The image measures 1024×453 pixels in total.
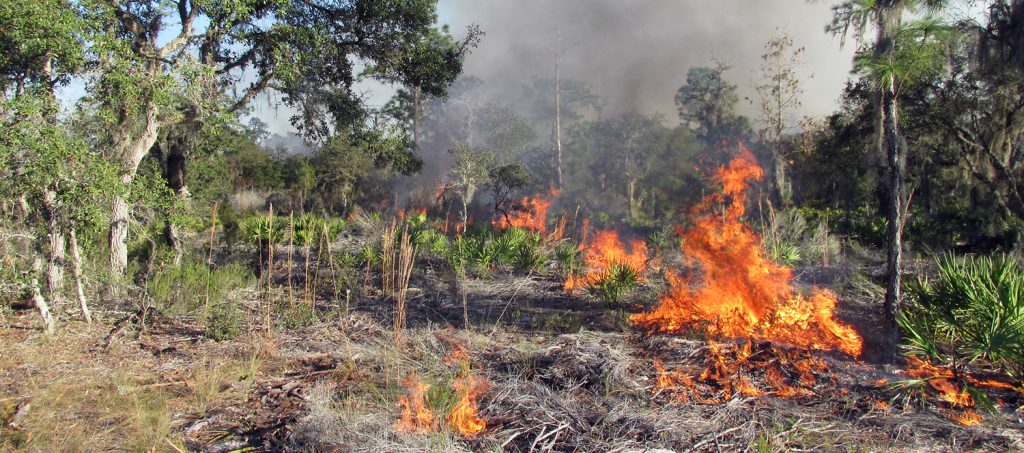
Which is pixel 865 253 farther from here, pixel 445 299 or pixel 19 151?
pixel 19 151

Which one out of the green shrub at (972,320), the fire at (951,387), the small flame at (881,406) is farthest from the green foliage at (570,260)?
the small flame at (881,406)

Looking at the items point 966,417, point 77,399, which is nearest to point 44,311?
point 77,399

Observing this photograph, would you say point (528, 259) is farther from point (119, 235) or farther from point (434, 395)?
point (119, 235)

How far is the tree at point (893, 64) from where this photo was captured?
A: 5355 mm

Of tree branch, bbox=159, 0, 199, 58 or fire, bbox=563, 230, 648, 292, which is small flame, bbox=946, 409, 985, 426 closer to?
fire, bbox=563, 230, 648, 292

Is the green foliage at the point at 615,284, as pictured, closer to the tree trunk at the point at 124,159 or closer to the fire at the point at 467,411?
the fire at the point at 467,411

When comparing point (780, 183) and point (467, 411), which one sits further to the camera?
point (780, 183)

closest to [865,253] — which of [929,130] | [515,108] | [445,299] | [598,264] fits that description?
[598,264]

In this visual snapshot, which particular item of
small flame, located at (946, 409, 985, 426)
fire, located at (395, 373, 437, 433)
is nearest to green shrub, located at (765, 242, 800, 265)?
small flame, located at (946, 409, 985, 426)

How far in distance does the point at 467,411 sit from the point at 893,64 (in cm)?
466

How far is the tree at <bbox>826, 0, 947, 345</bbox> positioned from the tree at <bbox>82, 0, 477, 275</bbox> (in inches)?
268

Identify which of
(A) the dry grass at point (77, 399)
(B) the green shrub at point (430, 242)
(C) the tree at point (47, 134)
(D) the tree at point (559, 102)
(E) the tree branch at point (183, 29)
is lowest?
(A) the dry grass at point (77, 399)

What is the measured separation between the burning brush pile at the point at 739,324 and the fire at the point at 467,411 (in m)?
1.46

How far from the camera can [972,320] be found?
192 inches
